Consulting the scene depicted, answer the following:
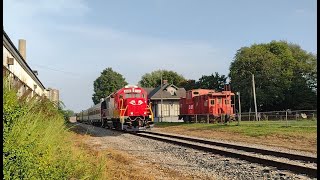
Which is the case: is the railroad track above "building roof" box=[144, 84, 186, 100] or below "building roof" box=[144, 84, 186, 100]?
below

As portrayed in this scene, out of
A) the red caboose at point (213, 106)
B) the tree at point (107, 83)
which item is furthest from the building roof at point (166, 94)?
the tree at point (107, 83)

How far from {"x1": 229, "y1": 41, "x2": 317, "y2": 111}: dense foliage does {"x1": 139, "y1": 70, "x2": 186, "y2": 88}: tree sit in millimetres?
40210

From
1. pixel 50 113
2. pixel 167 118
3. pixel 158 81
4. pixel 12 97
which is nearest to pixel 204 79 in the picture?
pixel 167 118

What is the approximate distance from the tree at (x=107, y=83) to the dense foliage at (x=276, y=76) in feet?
179

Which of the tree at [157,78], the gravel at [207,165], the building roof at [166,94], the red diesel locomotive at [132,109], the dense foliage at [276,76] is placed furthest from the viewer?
the tree at [157,78]

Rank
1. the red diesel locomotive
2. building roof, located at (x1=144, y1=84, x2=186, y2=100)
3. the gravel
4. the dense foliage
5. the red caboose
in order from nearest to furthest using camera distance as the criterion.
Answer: the gravel, the red diesel locomotive, the red caboose, the dense foliage, building roof, located at (x1=144, y1=84, x2=186, y2=100)

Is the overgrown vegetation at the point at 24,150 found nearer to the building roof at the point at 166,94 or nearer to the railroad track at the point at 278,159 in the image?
the railroad track at the point at 278,159

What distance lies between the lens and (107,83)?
405ft

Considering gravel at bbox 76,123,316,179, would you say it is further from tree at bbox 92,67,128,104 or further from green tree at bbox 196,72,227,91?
tree at bbox 92,67,128,104

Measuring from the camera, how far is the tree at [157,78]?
116 metres

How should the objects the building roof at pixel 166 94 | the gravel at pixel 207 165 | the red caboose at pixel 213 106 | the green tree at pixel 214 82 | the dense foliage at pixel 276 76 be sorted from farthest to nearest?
the green tree at pixel 214 82 → the building roof at pixel 166 94 → the dense foliage at pixel 276 76 → the red caboose at pixel 213 106 → the gravel at pixel 207 165

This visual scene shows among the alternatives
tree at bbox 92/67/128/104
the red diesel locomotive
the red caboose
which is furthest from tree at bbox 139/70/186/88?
the red diesel locomotive

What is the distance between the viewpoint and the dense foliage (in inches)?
2552

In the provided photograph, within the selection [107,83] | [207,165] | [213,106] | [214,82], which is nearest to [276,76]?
[214,82]
